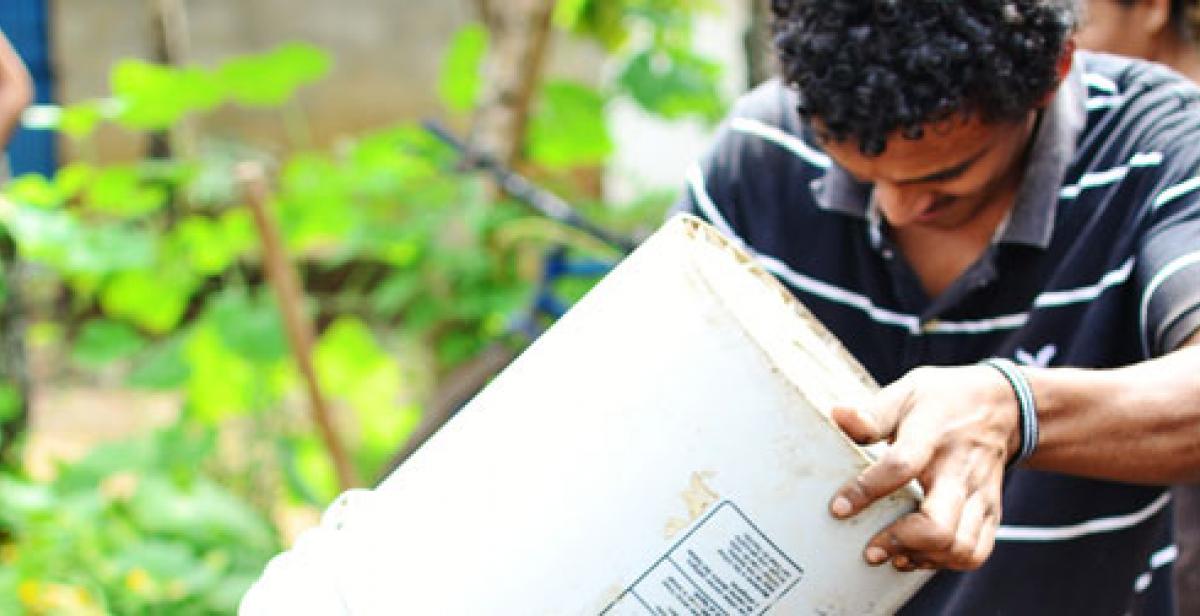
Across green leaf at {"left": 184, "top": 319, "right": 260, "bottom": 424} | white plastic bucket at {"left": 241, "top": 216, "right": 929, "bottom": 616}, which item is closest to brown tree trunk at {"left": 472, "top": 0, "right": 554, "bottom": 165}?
green leaf at {"left": 184, "top": 319, "right": 260, "bottom": 424}

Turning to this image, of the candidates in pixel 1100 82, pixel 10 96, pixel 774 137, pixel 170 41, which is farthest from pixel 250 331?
pixel 1100 82

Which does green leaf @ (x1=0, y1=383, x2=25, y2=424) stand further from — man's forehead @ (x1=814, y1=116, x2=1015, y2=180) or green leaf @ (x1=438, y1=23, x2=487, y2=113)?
man's forehead @ (x1=814, y1=116, x2=1015, y2=180)

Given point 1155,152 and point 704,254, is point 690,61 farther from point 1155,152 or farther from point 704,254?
point 704,254

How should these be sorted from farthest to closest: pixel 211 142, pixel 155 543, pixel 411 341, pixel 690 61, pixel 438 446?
pixel 211 142
pixel 411 341
pixel 690 61
pixel 155 543
pixel 438 446

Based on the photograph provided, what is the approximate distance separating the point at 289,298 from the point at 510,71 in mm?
Result: 875

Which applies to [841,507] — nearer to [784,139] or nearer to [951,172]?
[951,172]

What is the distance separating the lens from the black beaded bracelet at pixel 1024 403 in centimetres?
164

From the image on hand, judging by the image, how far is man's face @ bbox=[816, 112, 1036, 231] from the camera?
197 centimetres

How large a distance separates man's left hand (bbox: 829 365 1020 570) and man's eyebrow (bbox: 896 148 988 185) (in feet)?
1.44

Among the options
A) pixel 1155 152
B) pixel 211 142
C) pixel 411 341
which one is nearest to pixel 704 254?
pixel 1155 152

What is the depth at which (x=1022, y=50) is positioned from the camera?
6.40 ft

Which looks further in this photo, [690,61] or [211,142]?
[211,142]

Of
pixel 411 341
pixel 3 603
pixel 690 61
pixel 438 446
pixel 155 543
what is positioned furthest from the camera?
pixel 411 341

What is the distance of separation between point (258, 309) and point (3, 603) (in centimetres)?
98
